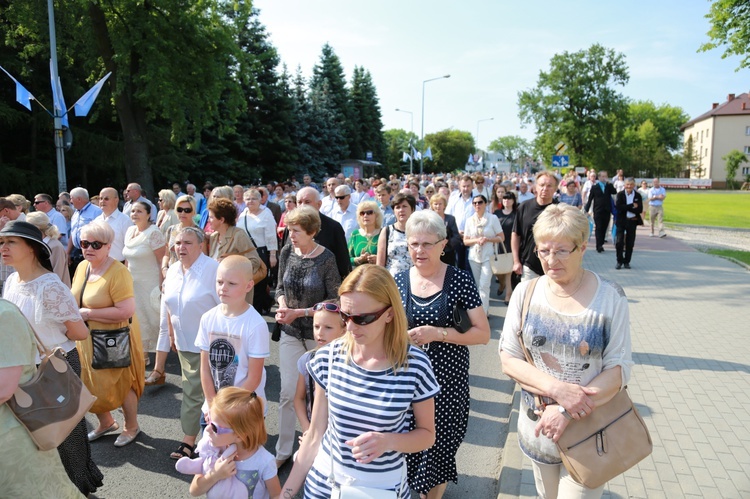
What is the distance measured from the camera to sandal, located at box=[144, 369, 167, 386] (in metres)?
5.98

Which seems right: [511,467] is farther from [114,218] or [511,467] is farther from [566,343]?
[114,218]

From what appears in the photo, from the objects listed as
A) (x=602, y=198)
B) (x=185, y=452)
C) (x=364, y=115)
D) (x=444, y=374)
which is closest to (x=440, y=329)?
(x=444, y=374)

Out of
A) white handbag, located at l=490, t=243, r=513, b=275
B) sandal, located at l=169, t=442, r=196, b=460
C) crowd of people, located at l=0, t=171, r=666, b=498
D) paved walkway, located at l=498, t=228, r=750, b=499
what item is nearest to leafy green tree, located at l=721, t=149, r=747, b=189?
paved walkway, located at l=498, t=228, r=750, b=499

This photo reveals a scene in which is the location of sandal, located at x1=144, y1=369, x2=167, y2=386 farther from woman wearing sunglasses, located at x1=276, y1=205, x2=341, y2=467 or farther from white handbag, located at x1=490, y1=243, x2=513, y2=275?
white handbag, located at x1=490, y1=243, x2=513, y2=275

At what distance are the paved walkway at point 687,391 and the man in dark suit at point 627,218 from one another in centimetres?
138

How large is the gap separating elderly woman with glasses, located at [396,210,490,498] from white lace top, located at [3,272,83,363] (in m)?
2.29

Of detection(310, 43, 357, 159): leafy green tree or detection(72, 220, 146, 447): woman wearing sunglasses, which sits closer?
detection(72, 220, 146, 447): woman wearing sunglasses

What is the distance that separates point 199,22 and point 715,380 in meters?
22.4

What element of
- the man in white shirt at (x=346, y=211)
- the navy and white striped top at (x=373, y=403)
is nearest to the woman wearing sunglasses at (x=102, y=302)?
the navy and white striped top at (x=373, y=403)

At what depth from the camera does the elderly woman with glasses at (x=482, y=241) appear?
26.7ft

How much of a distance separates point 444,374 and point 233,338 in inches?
57.5

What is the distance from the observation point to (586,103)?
64.8m

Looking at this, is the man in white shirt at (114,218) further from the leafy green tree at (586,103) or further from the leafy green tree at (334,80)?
the leafy green tree at (586,103)

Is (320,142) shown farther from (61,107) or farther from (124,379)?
(124,379)
